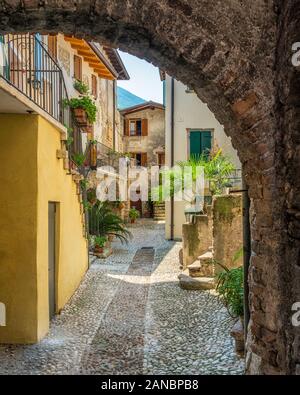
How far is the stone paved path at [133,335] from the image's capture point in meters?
4.41

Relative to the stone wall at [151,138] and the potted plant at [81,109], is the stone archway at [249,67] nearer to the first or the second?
the potted plant at [81,109]

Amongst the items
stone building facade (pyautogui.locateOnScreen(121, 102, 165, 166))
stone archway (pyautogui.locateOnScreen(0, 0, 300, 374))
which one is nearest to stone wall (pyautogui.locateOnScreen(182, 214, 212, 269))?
stone archway (pyautogui.locateOnScreen(0, 0, 300, 374))

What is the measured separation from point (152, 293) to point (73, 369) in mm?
3482

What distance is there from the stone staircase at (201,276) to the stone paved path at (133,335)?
0.70ft

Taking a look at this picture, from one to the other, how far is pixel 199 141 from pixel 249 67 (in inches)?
549

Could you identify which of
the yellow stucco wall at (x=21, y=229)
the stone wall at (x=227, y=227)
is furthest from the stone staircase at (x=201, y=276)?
the yellow stucco wall at (x=21, y=229)

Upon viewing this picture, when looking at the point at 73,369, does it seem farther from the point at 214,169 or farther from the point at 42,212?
the point at 214,169

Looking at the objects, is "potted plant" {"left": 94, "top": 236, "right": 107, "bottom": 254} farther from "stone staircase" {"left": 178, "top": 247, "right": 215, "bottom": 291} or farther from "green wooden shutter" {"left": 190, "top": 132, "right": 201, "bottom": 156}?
"green wooden shutter" {"left": 190, "top": 132, "right": 201, "bottom": 156}

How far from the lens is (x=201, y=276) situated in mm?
8352

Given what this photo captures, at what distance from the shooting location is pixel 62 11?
2.21 meters

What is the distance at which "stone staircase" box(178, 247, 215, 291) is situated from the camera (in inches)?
306

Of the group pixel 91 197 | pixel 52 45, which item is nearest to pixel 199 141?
pixel 91 197

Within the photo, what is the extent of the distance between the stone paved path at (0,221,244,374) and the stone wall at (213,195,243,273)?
2.90 feet
